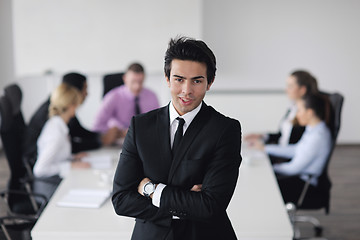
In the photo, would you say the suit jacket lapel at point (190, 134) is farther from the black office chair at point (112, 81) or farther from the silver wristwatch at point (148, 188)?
the black office chair at point (112, 81)

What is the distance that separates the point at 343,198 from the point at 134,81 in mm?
2310

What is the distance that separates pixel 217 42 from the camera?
629 cm

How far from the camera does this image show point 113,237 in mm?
2256

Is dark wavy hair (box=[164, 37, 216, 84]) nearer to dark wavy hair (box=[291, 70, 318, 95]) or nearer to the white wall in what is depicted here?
dark wavy hair (box=[291, 70, 318, 95])

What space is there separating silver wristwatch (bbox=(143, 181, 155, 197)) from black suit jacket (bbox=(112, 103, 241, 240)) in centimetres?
2

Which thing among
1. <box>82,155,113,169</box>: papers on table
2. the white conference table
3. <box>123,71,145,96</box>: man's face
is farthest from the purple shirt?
the white conference table

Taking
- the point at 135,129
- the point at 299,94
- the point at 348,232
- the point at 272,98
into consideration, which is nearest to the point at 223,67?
the point at 272,98

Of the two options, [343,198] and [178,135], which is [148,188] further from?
[343,198]

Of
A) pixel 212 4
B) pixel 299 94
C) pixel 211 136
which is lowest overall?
pixel 299 94

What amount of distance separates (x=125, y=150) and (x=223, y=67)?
15.5ft

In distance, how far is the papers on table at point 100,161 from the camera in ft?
11.0

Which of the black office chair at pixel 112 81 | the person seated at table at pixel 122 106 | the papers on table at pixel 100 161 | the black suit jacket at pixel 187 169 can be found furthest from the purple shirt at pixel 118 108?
the black suit jacket at pixel 187 169

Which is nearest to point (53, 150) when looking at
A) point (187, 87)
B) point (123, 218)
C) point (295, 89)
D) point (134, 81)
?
point (123, 218)

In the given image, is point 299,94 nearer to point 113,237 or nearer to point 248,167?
point 248,167
